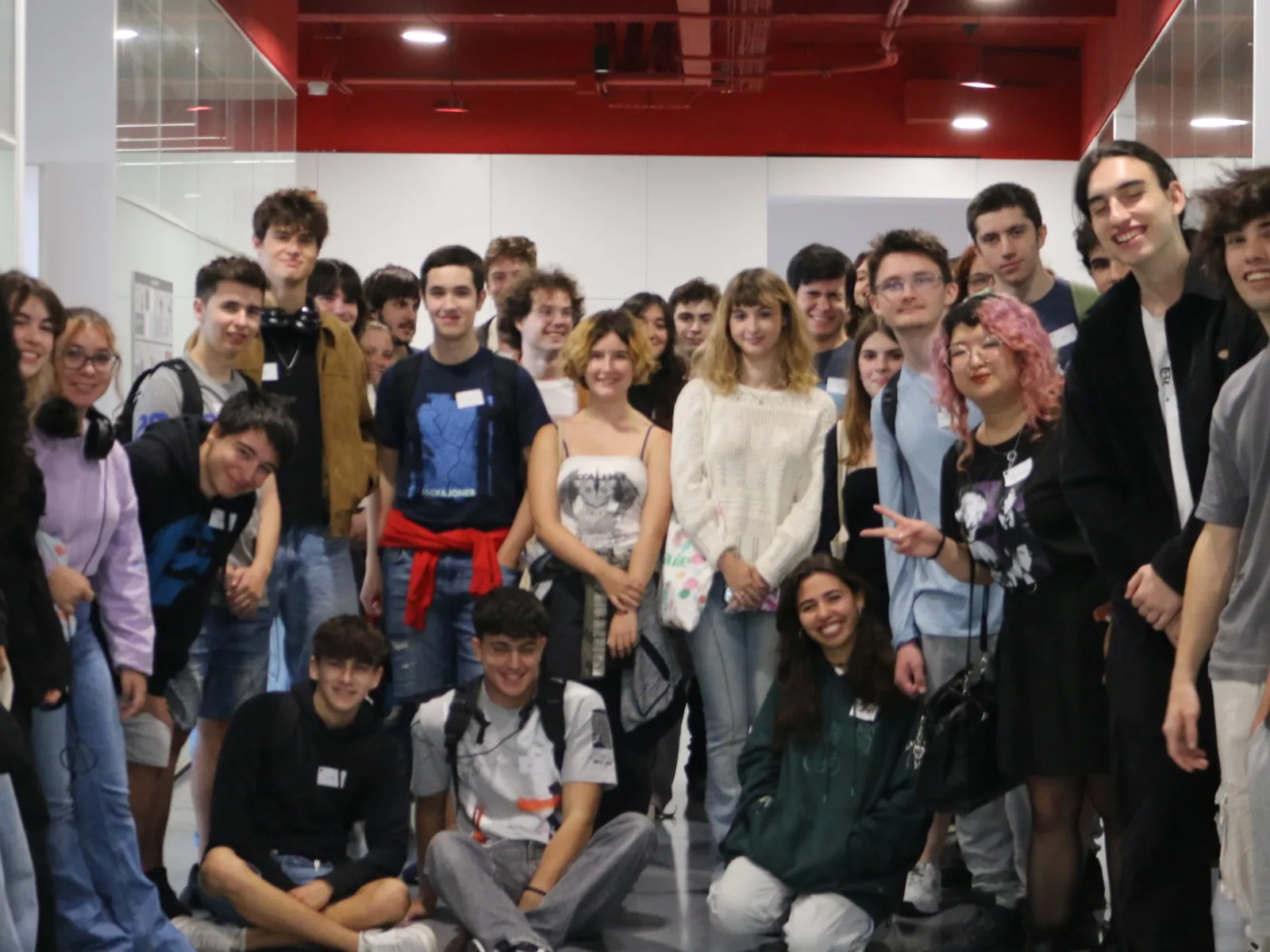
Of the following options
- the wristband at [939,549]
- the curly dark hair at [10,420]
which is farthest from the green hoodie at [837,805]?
the curly dark hair at [10,420]

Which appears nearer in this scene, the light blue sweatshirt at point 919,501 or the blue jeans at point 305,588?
the light blue sweatshirt at point 919,501

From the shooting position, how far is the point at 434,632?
4.19 meters

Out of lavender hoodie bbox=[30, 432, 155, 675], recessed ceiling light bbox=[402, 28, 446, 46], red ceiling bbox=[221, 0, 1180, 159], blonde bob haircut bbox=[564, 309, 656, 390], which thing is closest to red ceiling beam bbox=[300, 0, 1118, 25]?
recessed ceiling light bbox=[402, 28, 446, 46]

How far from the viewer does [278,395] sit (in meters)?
4.09

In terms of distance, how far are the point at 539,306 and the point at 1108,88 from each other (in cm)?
567

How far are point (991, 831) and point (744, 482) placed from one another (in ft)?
3.47

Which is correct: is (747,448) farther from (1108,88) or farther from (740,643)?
(1108,88)

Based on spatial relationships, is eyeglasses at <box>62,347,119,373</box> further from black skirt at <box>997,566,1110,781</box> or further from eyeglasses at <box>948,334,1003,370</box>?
black skirt at <box>997,566,1110,781</box>

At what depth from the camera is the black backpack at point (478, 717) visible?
3900 mm

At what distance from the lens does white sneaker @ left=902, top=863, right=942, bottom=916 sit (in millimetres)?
4023

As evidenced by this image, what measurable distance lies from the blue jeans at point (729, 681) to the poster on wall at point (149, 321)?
8.42 feet

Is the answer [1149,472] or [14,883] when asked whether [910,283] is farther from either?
[14,883]

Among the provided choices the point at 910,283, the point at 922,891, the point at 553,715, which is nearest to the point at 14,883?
the point at 553,715

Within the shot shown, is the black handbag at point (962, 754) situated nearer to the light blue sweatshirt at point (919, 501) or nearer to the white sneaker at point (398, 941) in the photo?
the light blue sweatshirt at point (919, 501)
